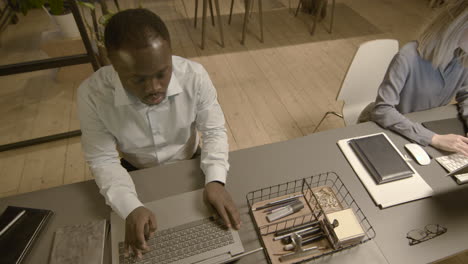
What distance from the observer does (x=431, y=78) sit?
1.34 metres

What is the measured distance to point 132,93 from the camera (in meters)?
0.94

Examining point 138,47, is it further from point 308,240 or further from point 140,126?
point 308,240

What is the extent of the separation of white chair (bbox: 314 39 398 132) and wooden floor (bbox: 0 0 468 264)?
562 millimetres

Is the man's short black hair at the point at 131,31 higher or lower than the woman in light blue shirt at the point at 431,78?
higher

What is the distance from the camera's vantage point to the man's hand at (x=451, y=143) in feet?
3.53

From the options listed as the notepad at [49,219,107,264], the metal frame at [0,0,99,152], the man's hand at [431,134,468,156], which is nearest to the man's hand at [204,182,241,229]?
the notepad at [49,219,107,264]

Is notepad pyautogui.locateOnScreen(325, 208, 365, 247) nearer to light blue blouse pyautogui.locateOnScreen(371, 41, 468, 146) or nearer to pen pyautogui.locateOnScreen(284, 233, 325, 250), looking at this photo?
pen pyautogui.locateOnScreen(284, 233, 325, 250)

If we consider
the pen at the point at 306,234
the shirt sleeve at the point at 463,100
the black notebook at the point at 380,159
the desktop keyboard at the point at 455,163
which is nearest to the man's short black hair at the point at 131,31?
the pen at the point at 306,234

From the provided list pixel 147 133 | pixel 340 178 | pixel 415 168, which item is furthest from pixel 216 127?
pixel 415 168

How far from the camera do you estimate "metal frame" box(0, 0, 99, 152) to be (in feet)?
5.68

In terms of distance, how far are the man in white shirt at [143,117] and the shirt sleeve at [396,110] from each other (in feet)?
2.37

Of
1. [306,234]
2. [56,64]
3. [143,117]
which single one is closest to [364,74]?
[306,234]

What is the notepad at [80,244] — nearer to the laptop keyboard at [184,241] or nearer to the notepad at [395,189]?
the laptop keyboard at [184,241]

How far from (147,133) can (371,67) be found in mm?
1376
